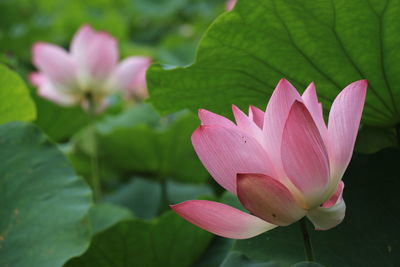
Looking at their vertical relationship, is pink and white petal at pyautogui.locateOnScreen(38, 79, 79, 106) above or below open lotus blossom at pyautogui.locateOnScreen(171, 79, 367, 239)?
below

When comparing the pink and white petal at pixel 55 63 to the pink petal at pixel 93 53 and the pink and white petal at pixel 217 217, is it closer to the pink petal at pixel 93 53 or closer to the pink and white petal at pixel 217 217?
the pink petal at pixel 93 53

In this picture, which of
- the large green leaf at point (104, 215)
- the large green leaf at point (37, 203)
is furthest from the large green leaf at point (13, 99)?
the large green leaf at point (104, 215)

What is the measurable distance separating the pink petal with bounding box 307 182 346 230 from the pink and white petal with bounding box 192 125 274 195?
6 centimetres

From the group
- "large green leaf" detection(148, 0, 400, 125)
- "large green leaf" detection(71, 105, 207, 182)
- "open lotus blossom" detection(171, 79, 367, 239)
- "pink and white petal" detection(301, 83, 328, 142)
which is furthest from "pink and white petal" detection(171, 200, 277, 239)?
"large green leaf" detection(71, 105, 207, 182)

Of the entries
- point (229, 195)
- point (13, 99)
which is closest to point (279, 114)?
point (229, 195)

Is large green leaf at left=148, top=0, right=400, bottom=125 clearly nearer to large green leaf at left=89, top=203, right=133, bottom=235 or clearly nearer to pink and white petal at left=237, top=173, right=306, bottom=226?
pink and white petal at left=237, top=173, right=306, bottom=226

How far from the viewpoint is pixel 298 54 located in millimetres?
763

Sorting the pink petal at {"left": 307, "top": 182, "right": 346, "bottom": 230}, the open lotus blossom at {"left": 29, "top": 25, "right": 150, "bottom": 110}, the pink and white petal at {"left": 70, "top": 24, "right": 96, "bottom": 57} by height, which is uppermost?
the pink petal at {"left": 307, "top": 182, "right": 346, "bottom": 230}

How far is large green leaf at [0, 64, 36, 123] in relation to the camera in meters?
0.99

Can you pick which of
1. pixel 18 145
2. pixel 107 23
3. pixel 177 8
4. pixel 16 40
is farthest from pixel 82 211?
pixel 177 8

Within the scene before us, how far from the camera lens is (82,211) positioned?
0.85 meters

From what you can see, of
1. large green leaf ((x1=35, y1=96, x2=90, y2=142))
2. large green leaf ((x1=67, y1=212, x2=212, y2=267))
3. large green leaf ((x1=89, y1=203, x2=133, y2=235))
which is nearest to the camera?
large green leaf ((x1=67, y1=212, x2=212, y2=267))

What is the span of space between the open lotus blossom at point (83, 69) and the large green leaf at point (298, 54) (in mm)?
597

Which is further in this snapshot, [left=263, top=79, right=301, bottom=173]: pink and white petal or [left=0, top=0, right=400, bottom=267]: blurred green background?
[left=0, top=0, right=400, bottom=267]: blurred green background
